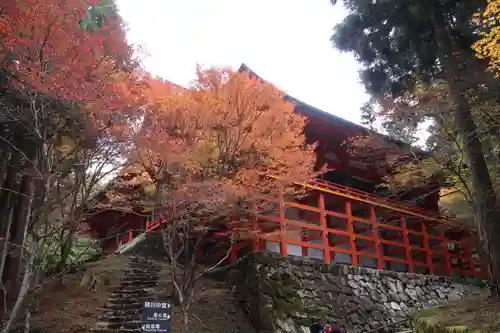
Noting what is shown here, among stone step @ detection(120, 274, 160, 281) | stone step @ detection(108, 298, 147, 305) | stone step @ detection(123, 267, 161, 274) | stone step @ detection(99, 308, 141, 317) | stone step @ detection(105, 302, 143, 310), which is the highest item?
stone step @ detection(123, 267, 161, 274)

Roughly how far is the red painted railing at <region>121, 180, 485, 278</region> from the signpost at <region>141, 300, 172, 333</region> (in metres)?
4.36

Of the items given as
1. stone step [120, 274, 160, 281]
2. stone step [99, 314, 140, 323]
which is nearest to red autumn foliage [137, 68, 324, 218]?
stone step [99, 314, 140, 323]

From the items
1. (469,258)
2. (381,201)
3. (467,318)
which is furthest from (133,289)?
(469,258)

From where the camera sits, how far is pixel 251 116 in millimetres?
10547

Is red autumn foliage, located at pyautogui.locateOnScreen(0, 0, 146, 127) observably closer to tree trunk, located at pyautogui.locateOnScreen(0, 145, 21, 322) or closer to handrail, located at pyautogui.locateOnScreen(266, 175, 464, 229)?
tree trunk, located at pyautogui.locateOnScreen(0, 145, 21, 322)

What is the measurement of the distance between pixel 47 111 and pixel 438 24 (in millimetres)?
10305

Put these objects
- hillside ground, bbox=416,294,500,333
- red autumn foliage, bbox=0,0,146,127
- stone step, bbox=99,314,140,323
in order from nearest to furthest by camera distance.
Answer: red autumn foliage, bbox=0,0,146,127 < hillside ground, bbox=416,294,500,333 < stone step, bbox=99,314,140,323

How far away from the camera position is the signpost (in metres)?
7.19

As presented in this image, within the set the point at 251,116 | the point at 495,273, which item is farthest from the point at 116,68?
the point at 495,273

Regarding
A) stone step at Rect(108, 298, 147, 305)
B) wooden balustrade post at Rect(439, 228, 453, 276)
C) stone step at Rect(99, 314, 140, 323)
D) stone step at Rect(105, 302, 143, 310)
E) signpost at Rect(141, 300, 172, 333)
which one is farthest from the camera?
wooden balustrade post at Rect(439, 228, 453, 276)

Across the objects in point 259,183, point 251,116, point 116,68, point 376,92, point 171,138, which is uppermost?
point 376,92

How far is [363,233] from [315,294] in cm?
636

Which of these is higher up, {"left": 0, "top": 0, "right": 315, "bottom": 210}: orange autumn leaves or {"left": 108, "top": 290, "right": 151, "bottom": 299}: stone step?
{"left": 0, "top": 0, "right": 315, "bottom": 210}: orange autumn leaves

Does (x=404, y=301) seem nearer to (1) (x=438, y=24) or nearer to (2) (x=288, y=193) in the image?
(2) (x=288, y=193)
